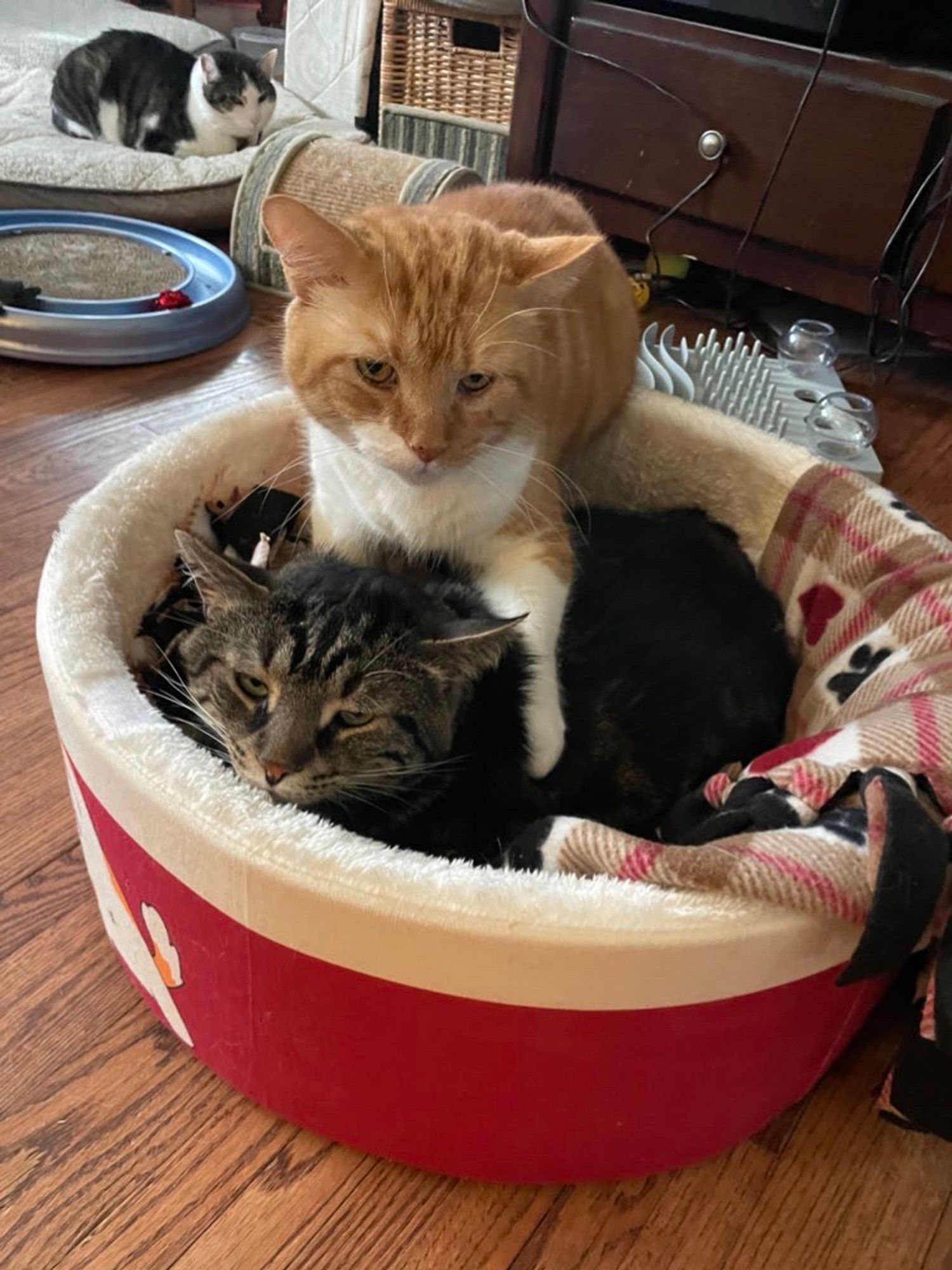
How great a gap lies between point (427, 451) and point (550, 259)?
9.4 inches

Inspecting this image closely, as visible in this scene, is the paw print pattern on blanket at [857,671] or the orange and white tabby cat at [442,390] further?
the paw print pattern on blanket at [857,671]

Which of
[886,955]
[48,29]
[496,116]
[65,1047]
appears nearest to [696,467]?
[886,955]

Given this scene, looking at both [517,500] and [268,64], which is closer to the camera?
[517,500]

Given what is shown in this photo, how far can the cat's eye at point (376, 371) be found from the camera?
3.47ft

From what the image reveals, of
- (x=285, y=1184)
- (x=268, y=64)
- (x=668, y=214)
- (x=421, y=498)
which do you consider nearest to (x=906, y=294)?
(x=668, y=214)

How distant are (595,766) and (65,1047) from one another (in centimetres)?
60

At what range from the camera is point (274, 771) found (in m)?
0.89

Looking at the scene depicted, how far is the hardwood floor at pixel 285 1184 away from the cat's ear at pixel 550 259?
0.82 meters

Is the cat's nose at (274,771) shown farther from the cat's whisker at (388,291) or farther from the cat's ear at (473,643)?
the cat's whisker at (388,291)

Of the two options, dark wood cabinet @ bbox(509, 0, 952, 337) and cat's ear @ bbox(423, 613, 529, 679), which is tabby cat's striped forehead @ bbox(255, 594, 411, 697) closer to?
cat's ear @ bbox(423, 613, 529, 679)

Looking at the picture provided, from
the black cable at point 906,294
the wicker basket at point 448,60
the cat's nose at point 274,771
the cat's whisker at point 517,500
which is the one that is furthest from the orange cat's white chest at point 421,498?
the wicker basket at point 448,60

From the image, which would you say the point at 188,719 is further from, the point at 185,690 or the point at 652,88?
the point at 652,88

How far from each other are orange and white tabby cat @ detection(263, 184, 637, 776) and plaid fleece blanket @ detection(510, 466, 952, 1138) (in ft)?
0.68

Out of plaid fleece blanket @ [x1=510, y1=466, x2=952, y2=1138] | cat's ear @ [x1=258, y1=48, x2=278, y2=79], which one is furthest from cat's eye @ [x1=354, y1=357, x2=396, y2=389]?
cat's ear @ [x1=258, y1=48, x2=278, y2=79]
